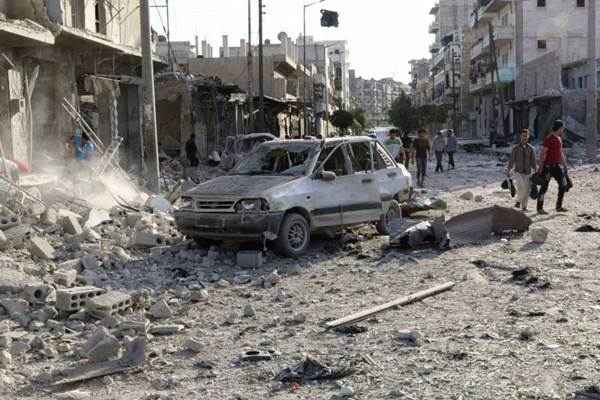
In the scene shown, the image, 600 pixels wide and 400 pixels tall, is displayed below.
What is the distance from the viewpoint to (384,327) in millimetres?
6457

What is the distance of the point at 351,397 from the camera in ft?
15.7

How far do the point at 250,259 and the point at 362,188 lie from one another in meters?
2.28

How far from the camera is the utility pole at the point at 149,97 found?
1579 centimetres

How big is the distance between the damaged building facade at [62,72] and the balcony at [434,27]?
111014 mm

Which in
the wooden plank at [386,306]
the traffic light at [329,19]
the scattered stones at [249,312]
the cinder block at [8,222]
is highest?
the traffic light at [329,19]

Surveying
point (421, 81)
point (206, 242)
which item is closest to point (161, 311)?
point (206, 242)

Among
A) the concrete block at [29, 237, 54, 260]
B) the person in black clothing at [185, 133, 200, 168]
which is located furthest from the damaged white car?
the person in black clothing at [185, 133, 200, 168]

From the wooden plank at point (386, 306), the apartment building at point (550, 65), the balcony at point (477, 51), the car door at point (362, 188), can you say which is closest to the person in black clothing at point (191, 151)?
the car door at point (362, 188)

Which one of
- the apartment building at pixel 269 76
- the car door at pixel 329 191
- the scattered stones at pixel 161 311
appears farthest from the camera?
the apartment building at pixel 269 76

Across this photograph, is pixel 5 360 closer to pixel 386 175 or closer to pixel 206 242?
pixel 206 242

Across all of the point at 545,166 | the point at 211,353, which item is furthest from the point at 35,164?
the point at 211,353

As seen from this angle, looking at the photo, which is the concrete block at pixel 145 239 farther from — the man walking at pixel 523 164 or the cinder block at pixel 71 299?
the man walking at pixel 523 164

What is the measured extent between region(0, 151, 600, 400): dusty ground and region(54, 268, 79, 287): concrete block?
0.64 m

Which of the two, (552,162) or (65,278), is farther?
(552,162)
